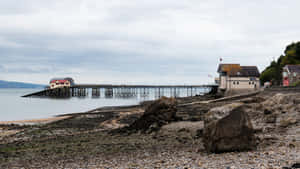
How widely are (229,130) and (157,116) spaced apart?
11.7 meters

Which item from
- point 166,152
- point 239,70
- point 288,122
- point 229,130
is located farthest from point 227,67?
point 229,130

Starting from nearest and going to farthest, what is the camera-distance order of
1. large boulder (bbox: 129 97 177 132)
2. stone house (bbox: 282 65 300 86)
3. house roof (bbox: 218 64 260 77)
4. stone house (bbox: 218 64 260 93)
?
large boulder (bbox: 129 97 177 132), stone house (bbox: 282 65 300 86), stone house (bbox: 218 64 260 93), house roof (bbox: 218 64 260 77)

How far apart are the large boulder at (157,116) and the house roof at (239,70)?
52433 millimetres

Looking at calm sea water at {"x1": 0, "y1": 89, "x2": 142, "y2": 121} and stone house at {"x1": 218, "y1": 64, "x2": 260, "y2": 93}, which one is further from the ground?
stone house at {"x1": 218, "y1": 64, "x2": 260, "y2": 93}

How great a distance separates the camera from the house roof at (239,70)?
7275 cm

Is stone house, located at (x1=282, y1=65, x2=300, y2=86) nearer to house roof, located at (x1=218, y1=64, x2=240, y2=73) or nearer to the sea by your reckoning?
house roof, located at (x1=218, y1=64, x2=240, y2=73)

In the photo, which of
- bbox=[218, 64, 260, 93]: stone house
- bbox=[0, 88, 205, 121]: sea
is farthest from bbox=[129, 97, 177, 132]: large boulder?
bbox=[218, 64, 260, 93]: stone house

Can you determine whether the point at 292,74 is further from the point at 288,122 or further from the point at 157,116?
the point at 288,122

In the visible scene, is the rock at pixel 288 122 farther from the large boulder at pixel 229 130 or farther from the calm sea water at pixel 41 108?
the calm sea water at pixel 41 108

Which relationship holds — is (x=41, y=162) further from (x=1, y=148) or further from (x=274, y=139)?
(x=274, y=139)

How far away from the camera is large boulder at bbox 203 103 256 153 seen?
36.0 feet

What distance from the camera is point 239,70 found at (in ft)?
241

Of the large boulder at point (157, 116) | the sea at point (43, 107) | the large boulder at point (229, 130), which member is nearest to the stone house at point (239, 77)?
the sea at point (43, 107)

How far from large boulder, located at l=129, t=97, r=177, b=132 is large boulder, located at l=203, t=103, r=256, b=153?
10064mm
